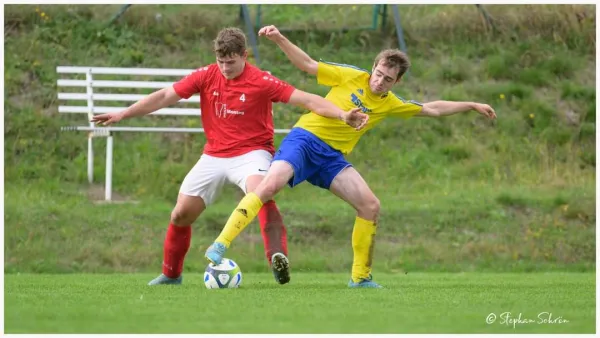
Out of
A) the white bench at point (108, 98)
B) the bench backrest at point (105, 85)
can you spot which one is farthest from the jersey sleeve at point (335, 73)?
the bench backrest at point (105, 85)

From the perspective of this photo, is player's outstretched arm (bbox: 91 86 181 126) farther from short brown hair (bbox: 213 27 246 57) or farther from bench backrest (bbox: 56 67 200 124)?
bench backrest (bbox: 56 67 200 124)

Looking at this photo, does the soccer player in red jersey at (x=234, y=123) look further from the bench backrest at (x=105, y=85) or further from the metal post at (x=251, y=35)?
the metal post at (x=251, y=35)

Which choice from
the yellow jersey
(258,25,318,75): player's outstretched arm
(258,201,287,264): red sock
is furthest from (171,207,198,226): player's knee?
(258,25,318,75): player's outstretched arm

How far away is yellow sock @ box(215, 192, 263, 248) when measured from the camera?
30.7 ft

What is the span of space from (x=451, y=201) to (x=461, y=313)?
363 inches

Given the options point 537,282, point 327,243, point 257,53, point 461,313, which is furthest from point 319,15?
point 461,313

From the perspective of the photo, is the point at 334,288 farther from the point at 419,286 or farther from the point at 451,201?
the point at 451,201

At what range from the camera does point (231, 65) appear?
9.84 metres

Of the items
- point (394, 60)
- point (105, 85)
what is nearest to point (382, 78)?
point (394, 60)

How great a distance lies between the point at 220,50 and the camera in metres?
9.68

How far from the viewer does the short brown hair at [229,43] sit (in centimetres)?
962

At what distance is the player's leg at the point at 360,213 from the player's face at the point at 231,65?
119 centimetres

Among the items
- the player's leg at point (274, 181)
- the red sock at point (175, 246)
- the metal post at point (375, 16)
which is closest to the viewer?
the player's leg at point (274, 181)

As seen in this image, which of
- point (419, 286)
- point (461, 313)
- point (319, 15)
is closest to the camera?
point (461, 313)
